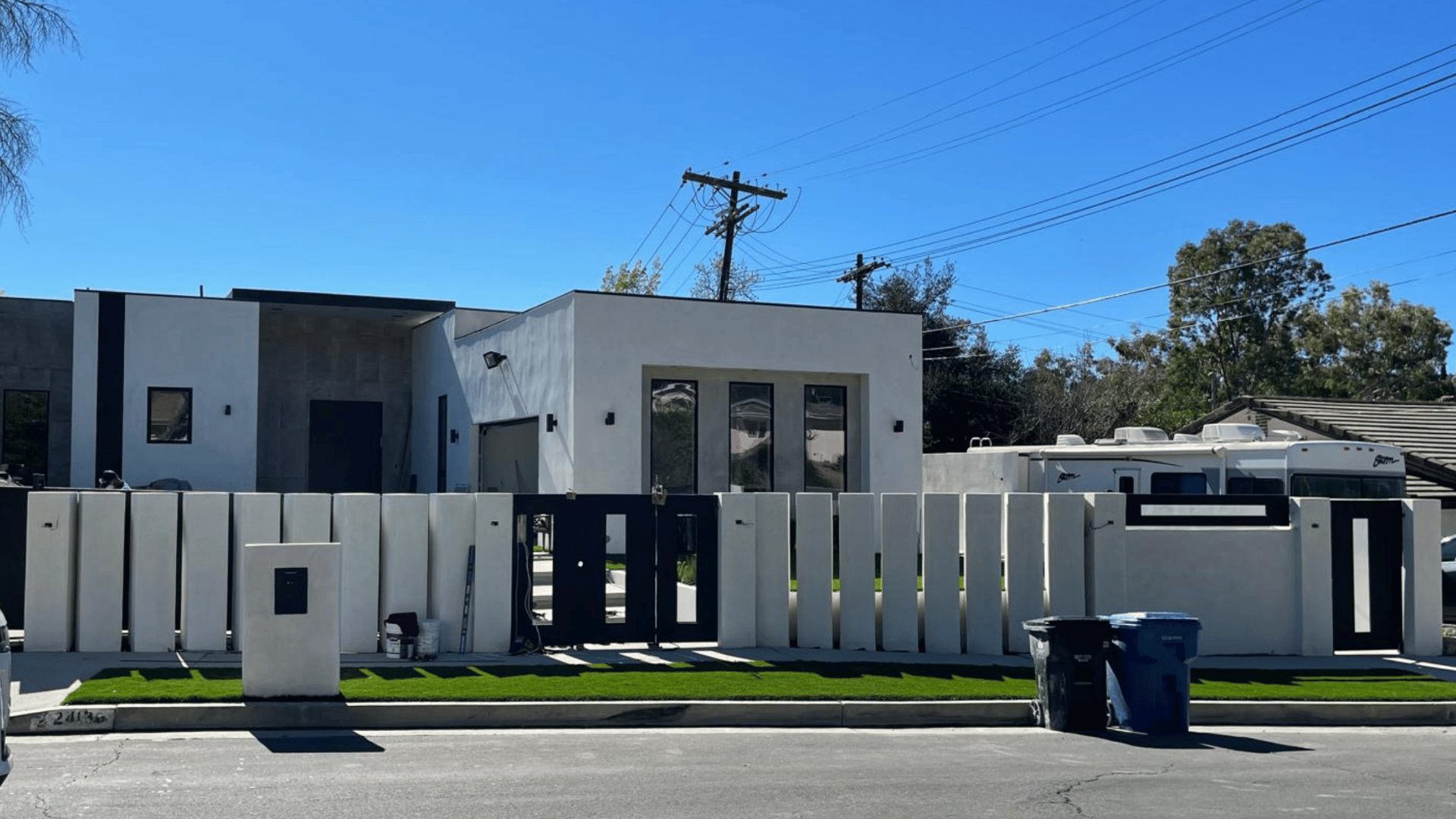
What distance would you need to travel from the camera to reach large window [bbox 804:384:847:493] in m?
24.4

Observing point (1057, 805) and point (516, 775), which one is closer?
point (1057, 805)

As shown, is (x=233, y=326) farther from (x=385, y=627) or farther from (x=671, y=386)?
(x=385, y=627)

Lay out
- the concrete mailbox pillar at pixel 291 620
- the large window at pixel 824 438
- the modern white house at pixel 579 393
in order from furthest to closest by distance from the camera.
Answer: the large window at pixel 824 438 < the modern white house at pixel 579 393 < the concrete mailbox pillar at pixel 291 620

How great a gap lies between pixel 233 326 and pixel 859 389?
1221 centimetres

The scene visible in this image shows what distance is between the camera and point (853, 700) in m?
11.6

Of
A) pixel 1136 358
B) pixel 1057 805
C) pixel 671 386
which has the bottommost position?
pixel 1057 805

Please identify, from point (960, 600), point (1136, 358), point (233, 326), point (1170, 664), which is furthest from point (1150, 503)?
point (1136, 358)

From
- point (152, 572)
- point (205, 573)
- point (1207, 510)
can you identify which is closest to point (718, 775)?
point (205, 573)

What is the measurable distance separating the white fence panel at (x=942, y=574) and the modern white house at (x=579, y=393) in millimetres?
8663

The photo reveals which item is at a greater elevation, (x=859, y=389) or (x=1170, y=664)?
(x=859, y=389)

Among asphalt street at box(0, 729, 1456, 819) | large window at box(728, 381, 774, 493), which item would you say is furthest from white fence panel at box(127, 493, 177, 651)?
large window at box(728, 381, 774, 493)

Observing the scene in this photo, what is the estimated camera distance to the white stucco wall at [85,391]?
24078mm

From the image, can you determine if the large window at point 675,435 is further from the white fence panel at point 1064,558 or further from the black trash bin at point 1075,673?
the black trash bin at point 1075,673

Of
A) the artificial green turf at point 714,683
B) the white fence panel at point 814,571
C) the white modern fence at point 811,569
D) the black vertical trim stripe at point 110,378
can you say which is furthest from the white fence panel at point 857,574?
the black vertical trim stripe at point 110,378
